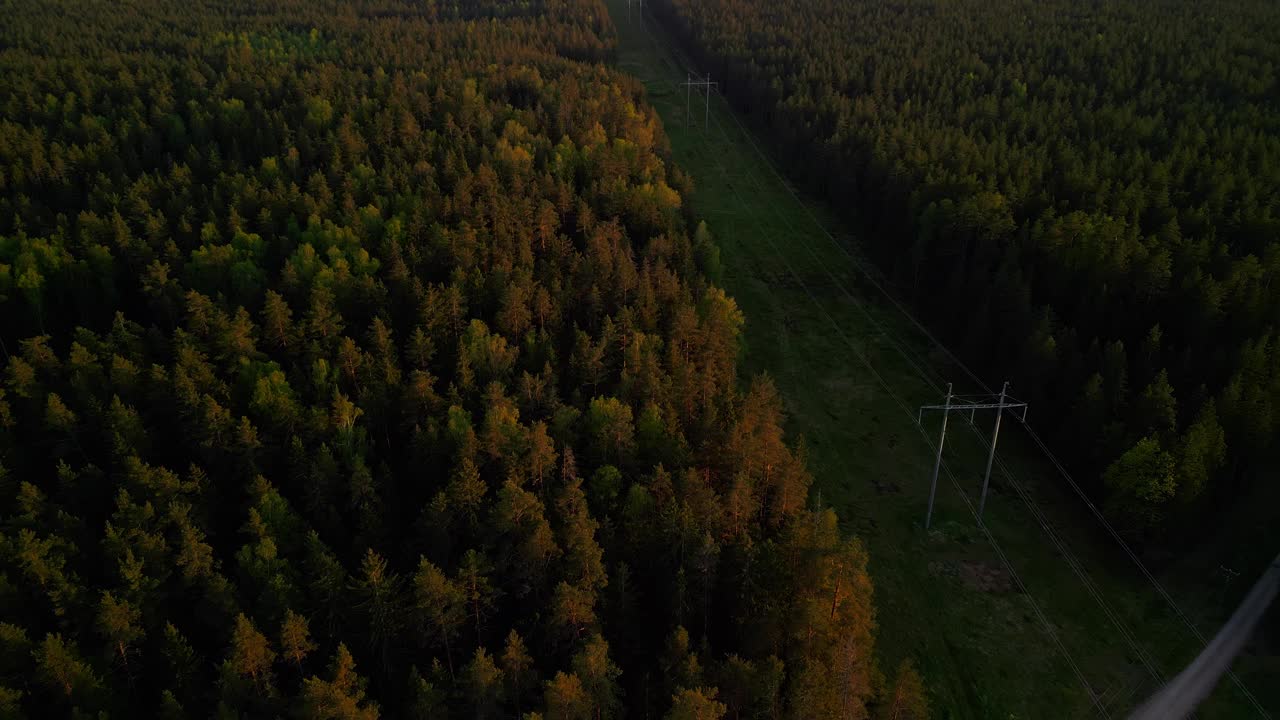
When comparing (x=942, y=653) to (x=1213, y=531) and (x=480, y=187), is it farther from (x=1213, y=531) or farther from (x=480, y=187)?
(x=480, y=187)

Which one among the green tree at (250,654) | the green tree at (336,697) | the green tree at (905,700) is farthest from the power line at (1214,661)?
the green tree at (250,654)

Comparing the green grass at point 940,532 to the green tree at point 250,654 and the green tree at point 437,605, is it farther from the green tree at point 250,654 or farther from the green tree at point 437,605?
the green tree at point 250,654

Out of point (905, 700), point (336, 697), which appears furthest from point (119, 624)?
point (905, 700)

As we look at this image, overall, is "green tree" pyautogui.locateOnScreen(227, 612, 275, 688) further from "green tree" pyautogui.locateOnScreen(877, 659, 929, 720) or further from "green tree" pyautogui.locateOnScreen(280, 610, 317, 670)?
"green tree" pyautogui.locateOnScreen(877, 659, 929, 720)

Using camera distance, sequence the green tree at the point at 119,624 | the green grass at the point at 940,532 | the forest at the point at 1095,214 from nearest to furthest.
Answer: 1. the green tree at the point at 119,624
2. the green grass at the point at 940,532
3. the forest at the point at 1095,214

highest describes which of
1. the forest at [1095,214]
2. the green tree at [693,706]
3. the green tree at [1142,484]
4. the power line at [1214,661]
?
the forest at [1095,214]

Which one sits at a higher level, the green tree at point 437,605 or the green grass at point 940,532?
the green tree at point 437,605
